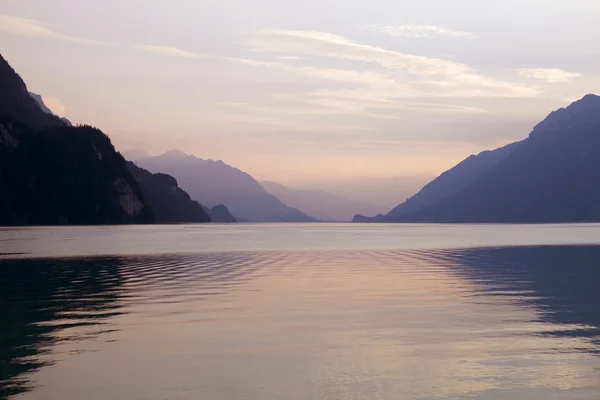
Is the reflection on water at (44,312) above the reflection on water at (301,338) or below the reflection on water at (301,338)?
above

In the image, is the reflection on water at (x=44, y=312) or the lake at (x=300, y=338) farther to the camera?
the reflection on water at (x=44, y=312)

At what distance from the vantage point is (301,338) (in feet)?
79.8

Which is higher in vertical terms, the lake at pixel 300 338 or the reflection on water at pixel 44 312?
the reflection on water at pixel 44 312

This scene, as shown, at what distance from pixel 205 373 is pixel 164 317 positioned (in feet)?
37.2

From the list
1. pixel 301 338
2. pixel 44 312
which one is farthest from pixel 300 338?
pixel 44 312

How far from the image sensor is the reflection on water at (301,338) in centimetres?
1734

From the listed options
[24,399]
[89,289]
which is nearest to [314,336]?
[24,399]

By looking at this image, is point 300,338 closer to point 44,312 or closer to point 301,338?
point 301,338

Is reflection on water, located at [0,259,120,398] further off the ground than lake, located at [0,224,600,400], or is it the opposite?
reflection on water, located at [0,259,120,398]

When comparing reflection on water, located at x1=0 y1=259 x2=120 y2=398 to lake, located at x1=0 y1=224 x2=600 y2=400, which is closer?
lake, located at x1=0 y1=224 x2=600 y2=400

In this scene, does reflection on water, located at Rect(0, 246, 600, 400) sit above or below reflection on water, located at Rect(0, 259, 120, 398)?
below

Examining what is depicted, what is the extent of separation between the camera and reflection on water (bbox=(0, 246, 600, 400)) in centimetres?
1734

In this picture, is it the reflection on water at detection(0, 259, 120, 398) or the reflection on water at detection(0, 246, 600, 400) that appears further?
the reflection on water at detection(0, 259, 120, 398)

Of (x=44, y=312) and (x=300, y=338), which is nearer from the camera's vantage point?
(x=300, y=338)
